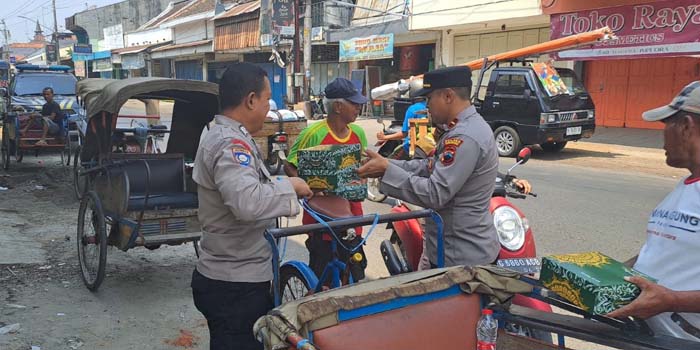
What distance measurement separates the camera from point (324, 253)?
3.50 m

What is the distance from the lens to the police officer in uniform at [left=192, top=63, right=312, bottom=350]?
224 cm

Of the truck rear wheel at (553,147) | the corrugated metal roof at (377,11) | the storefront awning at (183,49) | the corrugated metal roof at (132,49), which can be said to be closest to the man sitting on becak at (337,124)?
the truck rear wheel at (553,147)

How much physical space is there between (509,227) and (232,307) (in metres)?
A: 2.09

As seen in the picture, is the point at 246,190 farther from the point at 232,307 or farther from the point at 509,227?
the point at 509,227

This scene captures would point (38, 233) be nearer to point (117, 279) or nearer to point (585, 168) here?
point (117, 279)

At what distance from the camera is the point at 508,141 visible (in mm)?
12531

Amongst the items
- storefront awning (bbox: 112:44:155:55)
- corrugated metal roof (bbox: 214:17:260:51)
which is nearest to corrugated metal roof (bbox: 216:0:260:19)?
corrugated metal roof (bbox: 214:17:260:51)

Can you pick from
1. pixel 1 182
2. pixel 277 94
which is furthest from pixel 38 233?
pixel 277 94

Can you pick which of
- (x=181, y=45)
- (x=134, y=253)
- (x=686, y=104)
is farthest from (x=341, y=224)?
(x=181, y=45)

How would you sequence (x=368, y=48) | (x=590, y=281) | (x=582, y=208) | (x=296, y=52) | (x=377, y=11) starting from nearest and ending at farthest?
(x=590, y=281)
(x=582, y=208)
(x=377, y=11)
(x=368, y=48)
(x=296, y=52)

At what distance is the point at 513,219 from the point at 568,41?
810 cm

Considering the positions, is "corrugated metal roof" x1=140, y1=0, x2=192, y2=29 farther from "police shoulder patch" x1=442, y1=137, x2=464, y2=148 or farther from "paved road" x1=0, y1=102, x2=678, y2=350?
"police shoulder patch" x1=442, y1=137, x2=464, y2=148

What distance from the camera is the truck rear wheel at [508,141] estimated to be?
40.3ft

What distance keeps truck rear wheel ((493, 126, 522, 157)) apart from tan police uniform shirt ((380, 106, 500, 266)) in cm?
996
